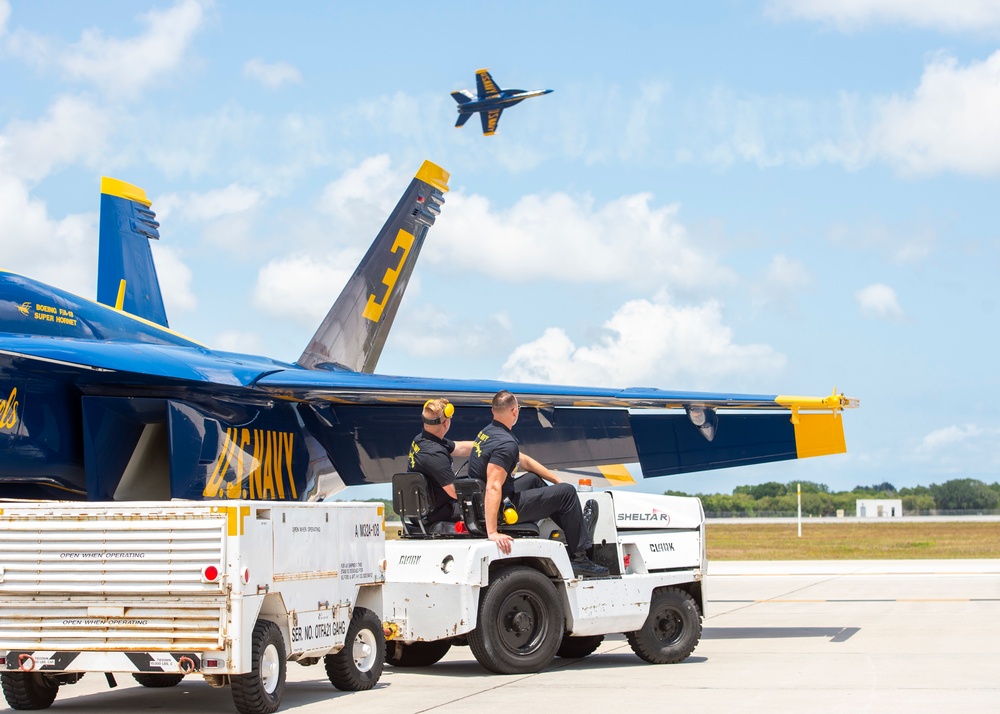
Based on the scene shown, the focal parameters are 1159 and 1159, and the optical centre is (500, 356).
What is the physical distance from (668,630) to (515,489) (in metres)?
1.91

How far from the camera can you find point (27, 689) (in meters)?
7.42

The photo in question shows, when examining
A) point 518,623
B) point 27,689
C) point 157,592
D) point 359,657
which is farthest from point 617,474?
point 157,592

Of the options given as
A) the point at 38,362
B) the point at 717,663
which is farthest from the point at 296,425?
the point at 717,663

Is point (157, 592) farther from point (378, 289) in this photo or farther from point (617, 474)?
point (378, 289)

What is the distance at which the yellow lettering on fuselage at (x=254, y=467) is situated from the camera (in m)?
11.8

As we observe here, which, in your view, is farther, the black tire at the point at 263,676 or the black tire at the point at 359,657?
the black tire at the point at 359,657

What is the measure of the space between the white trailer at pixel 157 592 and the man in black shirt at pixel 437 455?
187 centimetres

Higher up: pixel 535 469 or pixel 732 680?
pixel 535 469

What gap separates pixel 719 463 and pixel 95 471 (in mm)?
A: 7176

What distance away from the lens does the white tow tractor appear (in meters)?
8.54

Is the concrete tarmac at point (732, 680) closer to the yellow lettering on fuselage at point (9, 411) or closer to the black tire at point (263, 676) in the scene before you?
the black tire at point (263, 676)

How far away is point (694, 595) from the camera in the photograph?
33.1 ft

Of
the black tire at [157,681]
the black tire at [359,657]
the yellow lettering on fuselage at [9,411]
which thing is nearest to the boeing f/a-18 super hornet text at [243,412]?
the yellow lettering on fuselage at [9,411]

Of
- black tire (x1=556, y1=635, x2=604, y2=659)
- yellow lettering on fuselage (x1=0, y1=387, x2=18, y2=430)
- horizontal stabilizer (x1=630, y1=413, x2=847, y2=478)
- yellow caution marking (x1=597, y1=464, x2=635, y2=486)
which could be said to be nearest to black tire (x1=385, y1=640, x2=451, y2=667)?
black tire (x1=556, y1=635, x2=604, y2=659)
